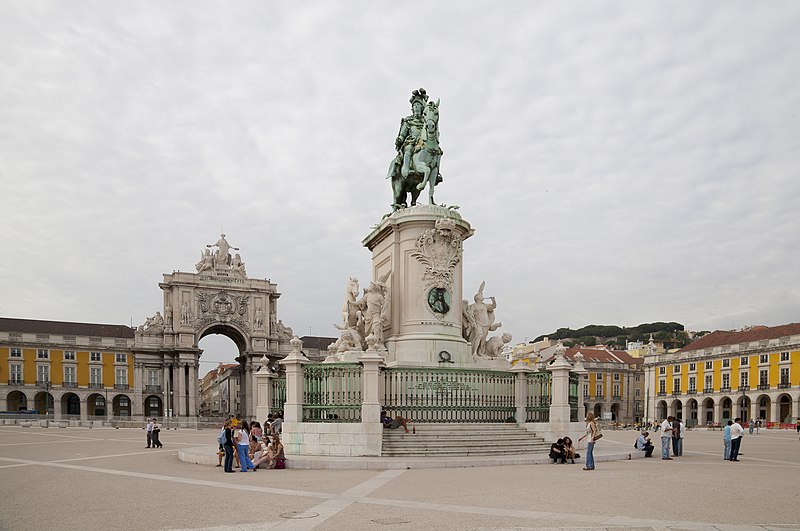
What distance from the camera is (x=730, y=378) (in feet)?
248

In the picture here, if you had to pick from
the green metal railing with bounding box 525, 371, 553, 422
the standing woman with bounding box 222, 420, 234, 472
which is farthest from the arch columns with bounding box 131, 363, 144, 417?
the standing woman with bounding box 222, 420, 234, 472

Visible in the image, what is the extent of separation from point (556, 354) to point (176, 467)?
940cm

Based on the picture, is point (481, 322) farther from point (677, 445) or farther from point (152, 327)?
point (152, 327)

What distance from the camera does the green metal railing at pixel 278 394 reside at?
57.8 ft

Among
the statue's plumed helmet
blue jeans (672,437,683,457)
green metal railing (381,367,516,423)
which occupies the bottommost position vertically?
blue jeans (672,437,683,457)

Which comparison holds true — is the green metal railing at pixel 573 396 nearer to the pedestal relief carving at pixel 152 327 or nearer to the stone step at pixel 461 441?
the stone step at pixel 461 441

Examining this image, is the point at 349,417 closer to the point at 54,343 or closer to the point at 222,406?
the point at 54,343

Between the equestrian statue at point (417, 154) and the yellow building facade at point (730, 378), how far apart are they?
6236cm

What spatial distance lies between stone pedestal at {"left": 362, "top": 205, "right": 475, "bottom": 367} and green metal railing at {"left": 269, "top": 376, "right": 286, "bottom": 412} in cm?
285

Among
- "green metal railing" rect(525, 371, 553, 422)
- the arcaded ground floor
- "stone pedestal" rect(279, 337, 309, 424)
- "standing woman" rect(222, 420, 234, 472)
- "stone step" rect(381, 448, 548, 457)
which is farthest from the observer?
"green metal railing" rect(525, 371, 553, 422)

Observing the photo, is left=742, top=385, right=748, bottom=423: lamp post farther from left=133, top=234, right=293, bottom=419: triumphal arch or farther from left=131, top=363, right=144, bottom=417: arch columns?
left=131, top=363, right=144, bottom=417: arch columns

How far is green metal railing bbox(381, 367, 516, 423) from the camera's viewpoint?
15.7 metres

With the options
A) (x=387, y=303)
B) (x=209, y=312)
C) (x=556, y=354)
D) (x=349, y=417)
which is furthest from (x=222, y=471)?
(x=209, y=312)

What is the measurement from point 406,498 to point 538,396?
29.3ft
